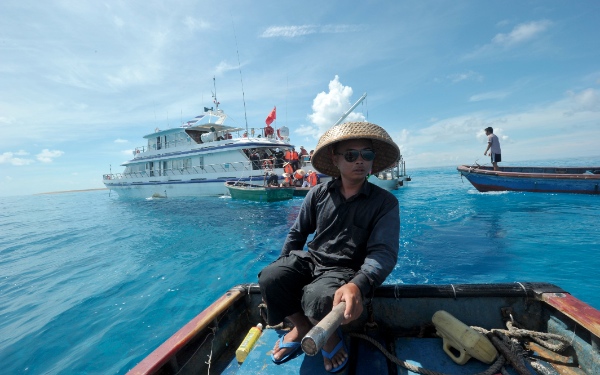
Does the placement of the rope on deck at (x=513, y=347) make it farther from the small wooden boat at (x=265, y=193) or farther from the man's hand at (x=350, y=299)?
the small wooden boat at (x=265, y=193)

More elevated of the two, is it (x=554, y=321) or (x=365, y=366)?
(x=554, y=321)

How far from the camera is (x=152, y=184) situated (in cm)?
2434

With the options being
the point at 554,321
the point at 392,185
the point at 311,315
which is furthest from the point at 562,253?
the point at 392,185

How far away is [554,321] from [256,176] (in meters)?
17.0

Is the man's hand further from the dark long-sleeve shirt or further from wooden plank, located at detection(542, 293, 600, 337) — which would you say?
wooden plank, located at detection(542, 293, 600, 337)

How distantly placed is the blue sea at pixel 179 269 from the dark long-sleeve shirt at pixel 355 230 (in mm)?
2918

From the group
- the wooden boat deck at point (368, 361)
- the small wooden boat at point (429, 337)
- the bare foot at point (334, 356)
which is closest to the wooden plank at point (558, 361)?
the small wooden boat at point (429, 337)

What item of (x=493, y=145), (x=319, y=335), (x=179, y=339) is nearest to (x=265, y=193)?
(x=493, y=145)

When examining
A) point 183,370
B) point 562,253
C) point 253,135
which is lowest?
point 562,253

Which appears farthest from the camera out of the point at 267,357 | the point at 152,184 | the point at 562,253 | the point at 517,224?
the point at 152,184

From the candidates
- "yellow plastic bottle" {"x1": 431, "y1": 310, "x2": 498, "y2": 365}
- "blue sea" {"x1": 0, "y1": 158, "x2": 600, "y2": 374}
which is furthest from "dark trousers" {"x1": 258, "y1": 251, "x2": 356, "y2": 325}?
"blue sea" {"x1": 0, "y1": 158, "x2": 600, "y2": 374}

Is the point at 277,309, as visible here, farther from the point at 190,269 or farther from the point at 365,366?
the point at 190,269

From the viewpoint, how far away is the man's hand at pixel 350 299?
1.39 meters

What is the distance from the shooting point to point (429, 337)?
2.12m
